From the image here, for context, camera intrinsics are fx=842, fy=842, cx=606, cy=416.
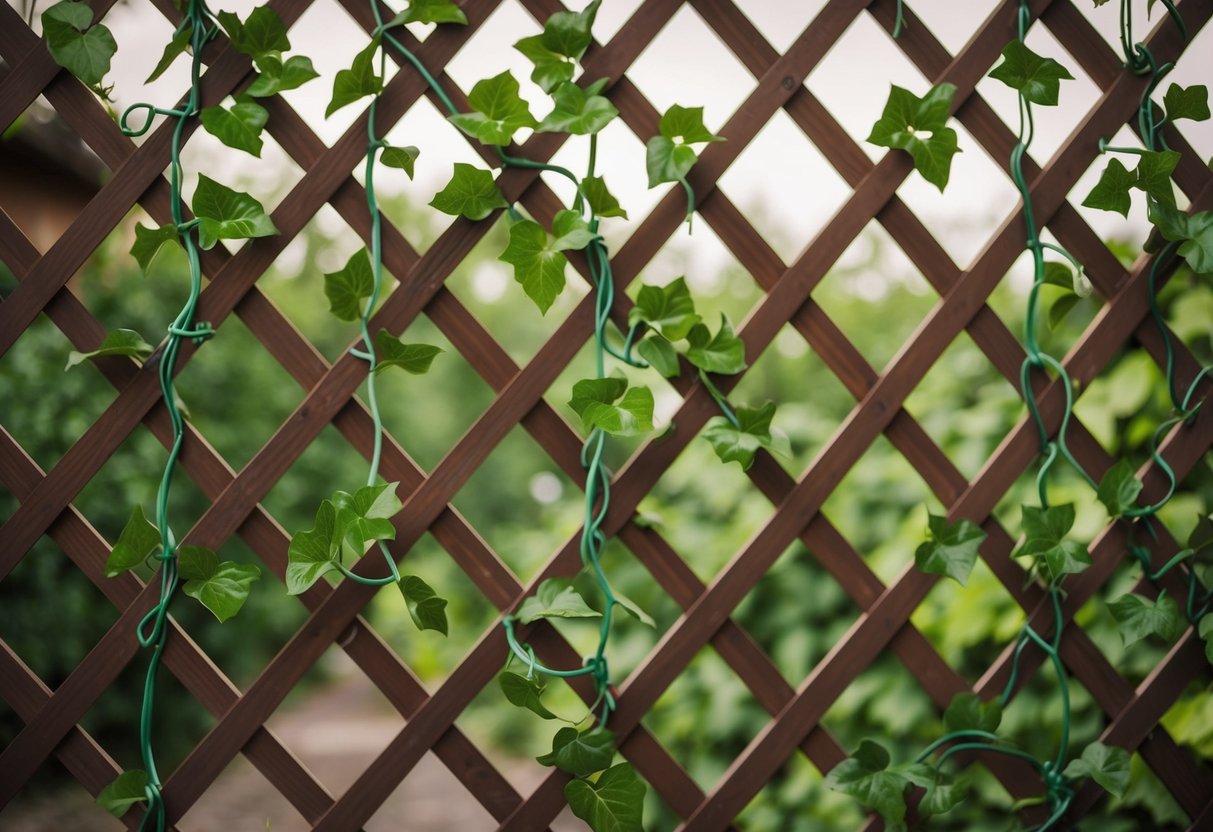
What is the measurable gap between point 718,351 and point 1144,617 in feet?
2.12

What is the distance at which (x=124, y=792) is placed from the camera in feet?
3.40

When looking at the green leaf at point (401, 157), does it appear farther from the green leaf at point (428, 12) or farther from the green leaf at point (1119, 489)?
the green leaf at point (1119, 489)

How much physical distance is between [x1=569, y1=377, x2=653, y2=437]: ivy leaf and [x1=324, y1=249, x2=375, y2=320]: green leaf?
0.29 metres

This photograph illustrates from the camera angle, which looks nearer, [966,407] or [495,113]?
[495,113]

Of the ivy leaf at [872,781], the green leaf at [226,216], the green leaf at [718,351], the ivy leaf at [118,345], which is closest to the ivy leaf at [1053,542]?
the ivy leaf at [872,781]

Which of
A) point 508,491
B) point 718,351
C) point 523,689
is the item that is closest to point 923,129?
point 718,351

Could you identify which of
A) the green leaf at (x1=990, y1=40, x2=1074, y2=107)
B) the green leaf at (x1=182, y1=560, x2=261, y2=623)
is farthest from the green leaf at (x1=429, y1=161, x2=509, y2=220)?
the green leaf at (x1=990, y1=40, x2=1074, y2=107)

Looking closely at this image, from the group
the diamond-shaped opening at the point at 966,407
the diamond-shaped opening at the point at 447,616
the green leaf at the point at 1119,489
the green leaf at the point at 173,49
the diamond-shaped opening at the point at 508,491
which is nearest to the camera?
the green leaf at the point at 173,49

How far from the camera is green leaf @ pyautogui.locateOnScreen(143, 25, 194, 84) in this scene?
969 mm

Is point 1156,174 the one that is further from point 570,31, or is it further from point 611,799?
point 611,799

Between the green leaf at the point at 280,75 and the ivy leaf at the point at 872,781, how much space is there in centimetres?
106

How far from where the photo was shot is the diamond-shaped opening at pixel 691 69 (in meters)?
1.05

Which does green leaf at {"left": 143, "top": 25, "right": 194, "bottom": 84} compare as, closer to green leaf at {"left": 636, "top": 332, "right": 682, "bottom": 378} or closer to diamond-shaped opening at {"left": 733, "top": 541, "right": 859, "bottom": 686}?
green leaf at {"left": 636, "top": 332, "right": 682, "bottom": 378}

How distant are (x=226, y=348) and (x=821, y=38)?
2.75m
